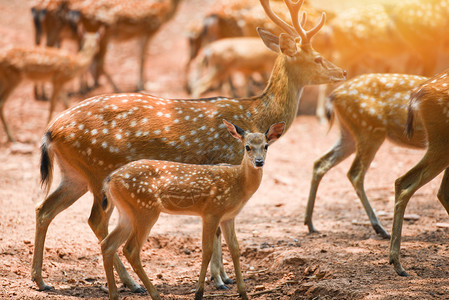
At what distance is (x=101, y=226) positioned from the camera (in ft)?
16.9

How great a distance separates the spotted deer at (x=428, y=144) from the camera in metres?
5.10

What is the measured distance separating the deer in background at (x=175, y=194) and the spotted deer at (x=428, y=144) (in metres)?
1.30

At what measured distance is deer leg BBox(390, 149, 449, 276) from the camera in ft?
16.7


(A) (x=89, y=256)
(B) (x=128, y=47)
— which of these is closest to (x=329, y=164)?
(A) (x=89, y=256)

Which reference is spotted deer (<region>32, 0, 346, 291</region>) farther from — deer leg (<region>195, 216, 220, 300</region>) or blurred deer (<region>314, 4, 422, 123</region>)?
blurred deer (<region>314, 4, 422, 123</region>)

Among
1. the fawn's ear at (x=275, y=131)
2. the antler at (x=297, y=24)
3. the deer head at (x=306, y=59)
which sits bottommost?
the fawn's ear at (x=275, y=131)

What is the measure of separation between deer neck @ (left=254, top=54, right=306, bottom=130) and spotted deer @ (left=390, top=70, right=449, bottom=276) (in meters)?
1.06

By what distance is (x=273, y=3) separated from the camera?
13367 millimetres

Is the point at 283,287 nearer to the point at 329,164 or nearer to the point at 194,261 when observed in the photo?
the point at 194,261

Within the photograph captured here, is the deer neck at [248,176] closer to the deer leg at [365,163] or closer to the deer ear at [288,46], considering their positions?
the deer ear at [288,46]

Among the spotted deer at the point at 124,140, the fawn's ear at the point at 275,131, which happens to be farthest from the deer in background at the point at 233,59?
the fawn's ear at the point at 275,131

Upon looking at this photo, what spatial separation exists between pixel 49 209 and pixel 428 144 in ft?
10.3

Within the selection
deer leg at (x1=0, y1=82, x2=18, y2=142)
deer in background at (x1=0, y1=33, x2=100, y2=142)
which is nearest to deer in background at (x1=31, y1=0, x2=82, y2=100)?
deer in background at (x1=0, y1=33, x2=100, y2=142)

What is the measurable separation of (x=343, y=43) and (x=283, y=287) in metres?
7.91
